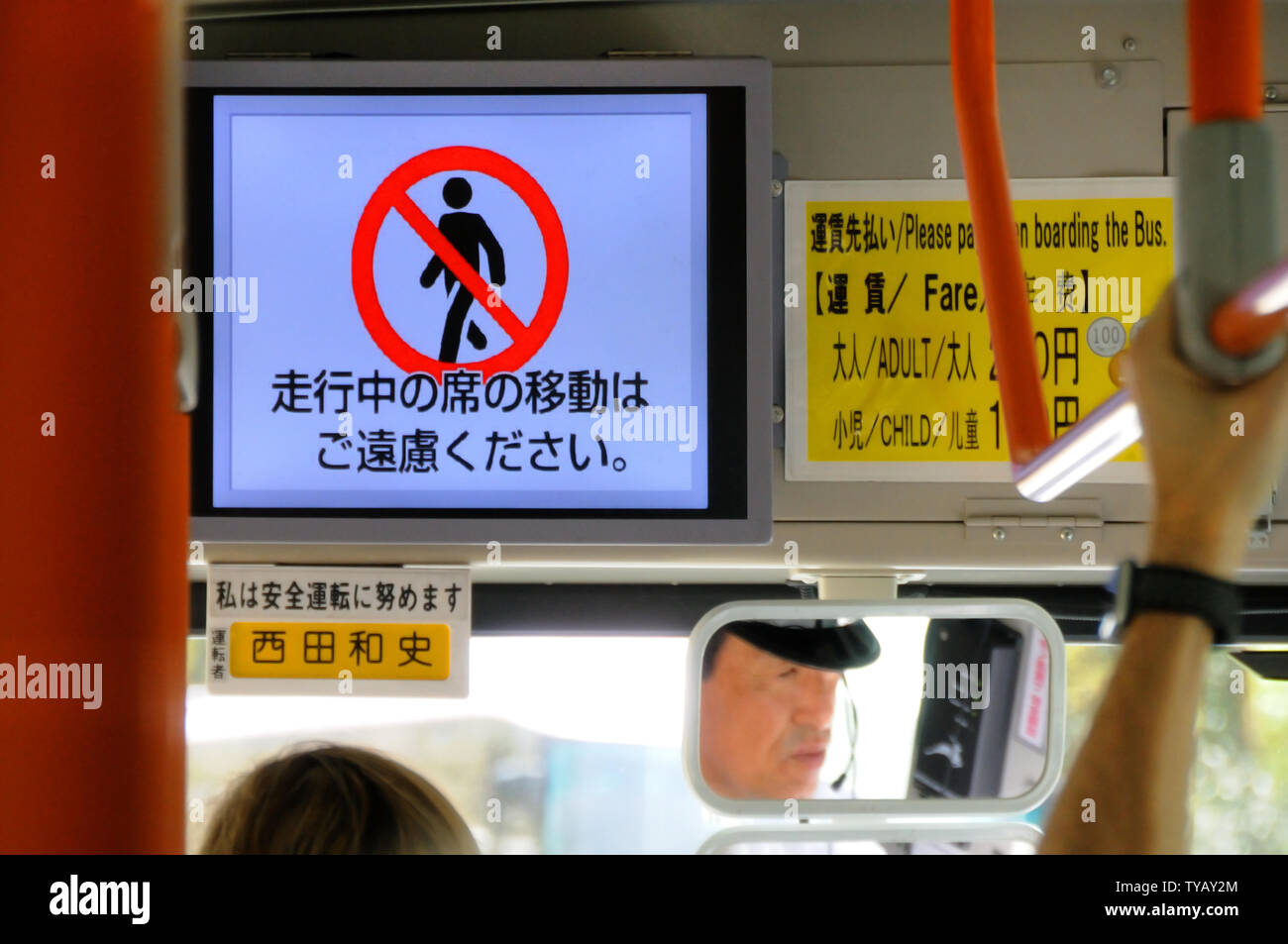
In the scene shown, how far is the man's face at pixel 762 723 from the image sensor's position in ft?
5.74

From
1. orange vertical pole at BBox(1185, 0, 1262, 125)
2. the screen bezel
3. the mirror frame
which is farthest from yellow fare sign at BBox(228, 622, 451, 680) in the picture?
orange vertical pole at BBox(1185, 0, 1262, 125)

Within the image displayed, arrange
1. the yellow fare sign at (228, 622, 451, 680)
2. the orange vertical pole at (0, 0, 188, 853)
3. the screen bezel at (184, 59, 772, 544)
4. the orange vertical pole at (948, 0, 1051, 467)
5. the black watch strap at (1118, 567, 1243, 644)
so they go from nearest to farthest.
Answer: the orange vertical pole at (0, 0, 188, 853) → the black watch strap at (1118, 567, 1243, 644) → the orange vertical pole at (948, 0, 1051, 467) → the screen bezel at (184, 59, 772, 544) → the yellow fare sign at (228, 622, 451, 680)

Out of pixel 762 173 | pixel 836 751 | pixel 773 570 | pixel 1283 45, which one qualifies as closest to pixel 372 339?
pixel 762 173

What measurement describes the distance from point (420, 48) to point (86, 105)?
150 centimetres

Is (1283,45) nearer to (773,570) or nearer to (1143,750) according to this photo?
(773,570)

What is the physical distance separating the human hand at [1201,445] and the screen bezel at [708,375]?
3.41 ft

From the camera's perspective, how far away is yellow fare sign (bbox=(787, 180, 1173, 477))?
64.7 inches

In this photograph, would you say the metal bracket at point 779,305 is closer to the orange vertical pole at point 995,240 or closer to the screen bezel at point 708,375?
the screen bezel at point 708,375

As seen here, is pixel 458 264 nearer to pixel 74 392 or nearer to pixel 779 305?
pixel 779 305

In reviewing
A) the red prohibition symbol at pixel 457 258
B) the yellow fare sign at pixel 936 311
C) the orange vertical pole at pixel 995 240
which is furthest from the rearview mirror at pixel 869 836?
the orange vertical pole at pixel 995 240

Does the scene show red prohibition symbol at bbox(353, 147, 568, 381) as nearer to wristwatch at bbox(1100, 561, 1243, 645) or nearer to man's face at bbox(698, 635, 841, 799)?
man's face at bbox(698, 635, 841, 799)

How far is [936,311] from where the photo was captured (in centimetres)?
166

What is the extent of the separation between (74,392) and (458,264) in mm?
1265

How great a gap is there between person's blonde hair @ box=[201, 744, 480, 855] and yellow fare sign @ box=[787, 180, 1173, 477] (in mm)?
839
